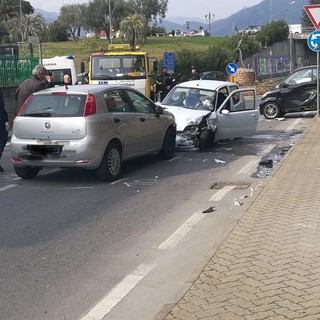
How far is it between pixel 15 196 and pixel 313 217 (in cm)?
457

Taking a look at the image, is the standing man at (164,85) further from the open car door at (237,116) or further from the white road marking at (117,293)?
the white road marking at (117,293)

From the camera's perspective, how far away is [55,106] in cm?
1088

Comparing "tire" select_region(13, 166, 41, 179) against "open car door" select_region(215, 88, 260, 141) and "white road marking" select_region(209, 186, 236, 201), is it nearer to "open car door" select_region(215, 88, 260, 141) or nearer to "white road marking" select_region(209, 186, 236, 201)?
"white road marking" select_region(209, 186, 236, 201)

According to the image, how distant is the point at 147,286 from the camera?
5809mm

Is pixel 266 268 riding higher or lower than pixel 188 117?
lower

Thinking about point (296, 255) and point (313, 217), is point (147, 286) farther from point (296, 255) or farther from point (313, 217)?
point (313, 217)

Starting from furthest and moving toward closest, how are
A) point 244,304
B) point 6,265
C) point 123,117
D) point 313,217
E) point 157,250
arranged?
point 123,117, point 313,217, point 157,250, point 6,265, point 244,304

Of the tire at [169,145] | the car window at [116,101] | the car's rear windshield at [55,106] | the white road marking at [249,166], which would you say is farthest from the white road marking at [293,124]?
the car's rear windshield at [55,106]

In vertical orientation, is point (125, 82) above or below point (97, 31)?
below

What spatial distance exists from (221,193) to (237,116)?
576cm

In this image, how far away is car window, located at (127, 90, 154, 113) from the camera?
12.1 metres

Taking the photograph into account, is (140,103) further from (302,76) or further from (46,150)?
(302,76)

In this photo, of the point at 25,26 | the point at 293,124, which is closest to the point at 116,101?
the point at 293,124

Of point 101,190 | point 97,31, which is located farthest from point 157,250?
point 97,31
